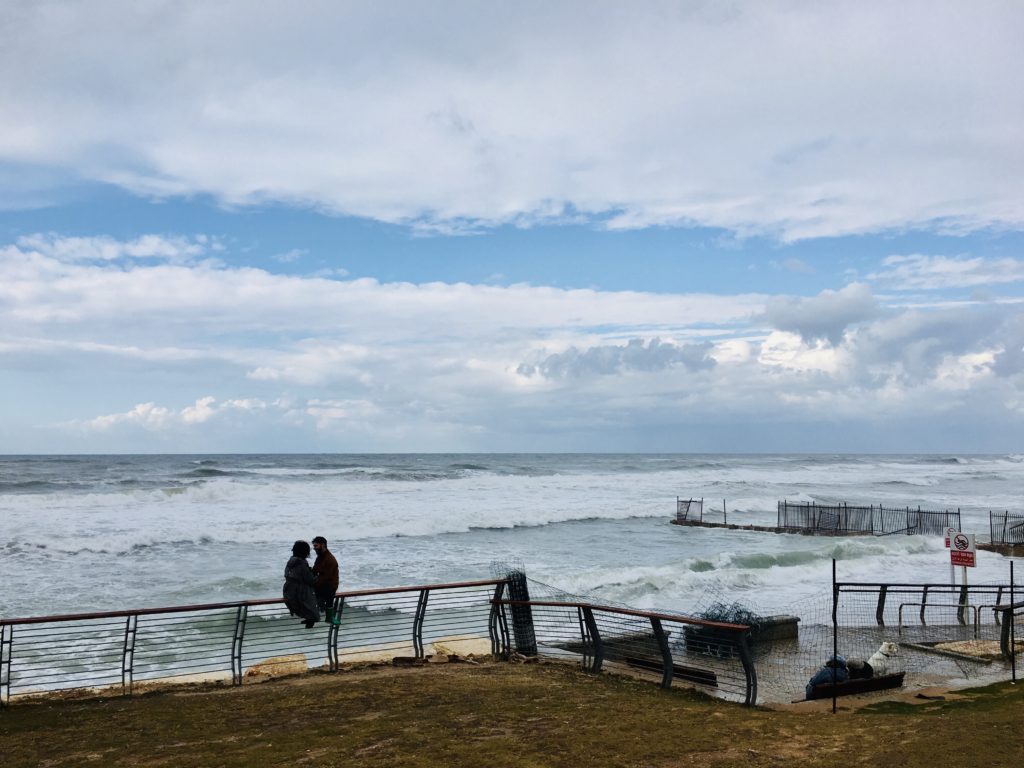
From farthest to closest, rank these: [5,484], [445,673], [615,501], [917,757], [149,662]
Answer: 1. [5,484]
2. [615,501]
3. [149,662]
4. [445,673]
5. [917,757]

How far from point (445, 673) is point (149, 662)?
258 inches

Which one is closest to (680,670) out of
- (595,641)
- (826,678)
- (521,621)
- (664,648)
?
(664,648)

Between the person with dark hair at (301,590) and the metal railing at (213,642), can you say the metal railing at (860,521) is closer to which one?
the metal railing at (213,642)

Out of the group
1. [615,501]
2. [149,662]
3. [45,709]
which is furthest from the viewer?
[615,501]

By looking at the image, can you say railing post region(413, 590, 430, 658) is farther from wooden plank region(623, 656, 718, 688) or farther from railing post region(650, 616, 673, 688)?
railing post region(650, 616, 673, 688)

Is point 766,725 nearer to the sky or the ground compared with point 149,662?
nearer to the sky

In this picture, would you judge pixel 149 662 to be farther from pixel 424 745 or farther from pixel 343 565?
pixel 343 565

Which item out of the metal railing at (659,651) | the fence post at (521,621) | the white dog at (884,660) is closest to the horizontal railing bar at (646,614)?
the metal railing at (659,651)

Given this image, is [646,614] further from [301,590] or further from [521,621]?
[301,590]

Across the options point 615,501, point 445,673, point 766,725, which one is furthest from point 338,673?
point 615,501

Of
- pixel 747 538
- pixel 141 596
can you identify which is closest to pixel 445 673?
pixel 141 596

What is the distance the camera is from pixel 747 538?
124 ft

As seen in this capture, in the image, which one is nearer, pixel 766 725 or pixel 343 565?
pixel 766 725

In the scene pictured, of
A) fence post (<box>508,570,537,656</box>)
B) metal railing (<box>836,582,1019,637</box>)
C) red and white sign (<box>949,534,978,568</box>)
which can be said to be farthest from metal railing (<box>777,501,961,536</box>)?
fence post (<box>508,570,537,656</box>)
